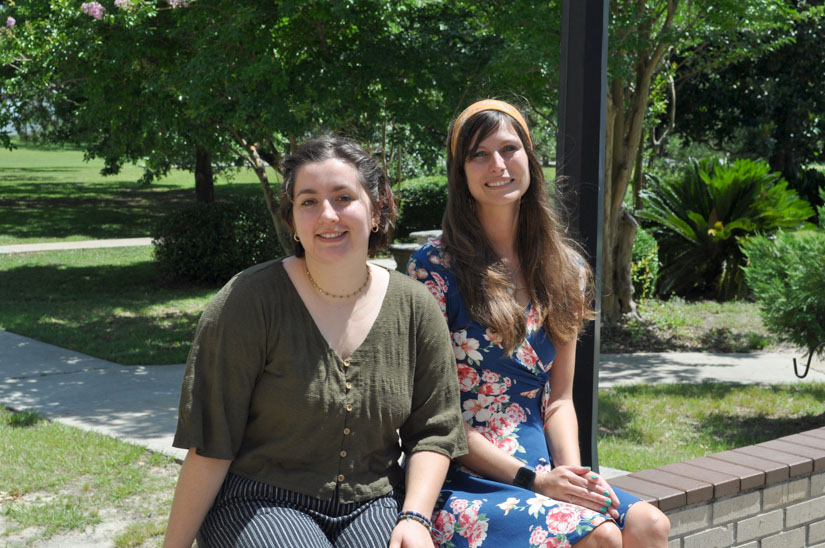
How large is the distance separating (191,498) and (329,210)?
0.78 metres

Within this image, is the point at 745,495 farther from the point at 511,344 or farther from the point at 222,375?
the point at 222,375

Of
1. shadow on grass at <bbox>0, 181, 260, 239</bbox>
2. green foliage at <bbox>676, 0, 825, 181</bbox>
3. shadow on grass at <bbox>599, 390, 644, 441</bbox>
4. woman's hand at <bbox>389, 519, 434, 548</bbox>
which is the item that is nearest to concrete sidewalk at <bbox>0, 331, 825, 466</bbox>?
shadow on grass at <bbox>599, 390, 644, 441</bbox>

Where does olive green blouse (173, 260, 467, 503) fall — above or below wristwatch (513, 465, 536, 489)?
above

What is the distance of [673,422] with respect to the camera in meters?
6.07

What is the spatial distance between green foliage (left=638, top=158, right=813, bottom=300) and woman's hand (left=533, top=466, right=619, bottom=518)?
30.3ft

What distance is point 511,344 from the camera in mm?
2660

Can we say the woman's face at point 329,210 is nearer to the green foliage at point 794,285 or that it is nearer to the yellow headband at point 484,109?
the yellow headband at point 484,109

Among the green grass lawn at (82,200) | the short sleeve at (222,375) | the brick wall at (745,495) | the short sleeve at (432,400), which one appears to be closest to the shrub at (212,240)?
the green grass lawn at (82,200)

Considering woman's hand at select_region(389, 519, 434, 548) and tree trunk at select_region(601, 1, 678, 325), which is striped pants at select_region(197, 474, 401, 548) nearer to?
woman's hand at select_region(389, 519, 434, 548)

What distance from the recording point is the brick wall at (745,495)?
3018mm

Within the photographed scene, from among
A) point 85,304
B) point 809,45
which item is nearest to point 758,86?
point 809,45

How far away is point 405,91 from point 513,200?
14.7 ft

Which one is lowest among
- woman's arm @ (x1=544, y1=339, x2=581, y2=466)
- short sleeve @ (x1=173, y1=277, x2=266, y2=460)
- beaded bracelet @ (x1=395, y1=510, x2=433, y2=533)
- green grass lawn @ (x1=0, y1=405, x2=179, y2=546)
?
green grass lawn @ (x1=0, y1=405, x2=179, y2=546)

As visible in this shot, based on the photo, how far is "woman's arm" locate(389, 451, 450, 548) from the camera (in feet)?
7.32
